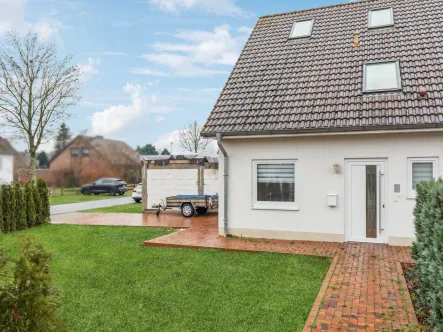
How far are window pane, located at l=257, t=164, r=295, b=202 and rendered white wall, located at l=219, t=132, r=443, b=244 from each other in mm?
229

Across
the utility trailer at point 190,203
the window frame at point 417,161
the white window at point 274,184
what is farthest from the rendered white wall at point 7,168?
the window frame at point 417,161

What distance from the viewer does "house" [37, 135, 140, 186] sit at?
12234 millimetres

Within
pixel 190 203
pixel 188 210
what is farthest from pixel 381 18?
pixel 188 210

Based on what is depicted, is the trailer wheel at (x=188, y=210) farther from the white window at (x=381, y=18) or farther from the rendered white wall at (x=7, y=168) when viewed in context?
the white window at (x=381, y=18)

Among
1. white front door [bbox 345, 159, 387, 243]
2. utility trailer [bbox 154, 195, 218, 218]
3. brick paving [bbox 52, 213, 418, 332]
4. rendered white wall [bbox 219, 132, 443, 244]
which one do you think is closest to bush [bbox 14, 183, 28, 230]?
utility trailer [bbox 154, 195, 218, 218]

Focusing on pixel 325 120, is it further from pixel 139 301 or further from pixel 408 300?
pixel 139 301

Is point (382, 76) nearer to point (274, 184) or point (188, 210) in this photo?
point (274, 184)

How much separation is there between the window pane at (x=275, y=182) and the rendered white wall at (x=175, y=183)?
277 inches

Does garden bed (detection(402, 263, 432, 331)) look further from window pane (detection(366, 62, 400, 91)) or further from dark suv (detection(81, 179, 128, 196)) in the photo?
dark suv (detection(81, 179, 128, 196))

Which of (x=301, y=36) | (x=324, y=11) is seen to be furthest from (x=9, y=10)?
(x=324, y=11)

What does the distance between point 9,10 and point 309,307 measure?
14.4 m

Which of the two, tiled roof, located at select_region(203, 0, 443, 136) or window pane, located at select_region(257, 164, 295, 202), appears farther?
window pane, located at select_region(257, 164, 295, 202)

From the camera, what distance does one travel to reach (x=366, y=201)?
936 centimetres

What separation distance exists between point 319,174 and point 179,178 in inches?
363
